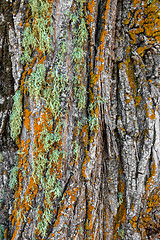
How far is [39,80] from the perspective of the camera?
1.49 meters

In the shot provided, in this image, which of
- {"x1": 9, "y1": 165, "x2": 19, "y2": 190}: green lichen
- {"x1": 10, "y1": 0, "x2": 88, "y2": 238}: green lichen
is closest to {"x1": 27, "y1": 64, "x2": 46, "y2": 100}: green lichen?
{"x1": 10, "y1": 0, "x2": 88, "y2": 238}: green lichen

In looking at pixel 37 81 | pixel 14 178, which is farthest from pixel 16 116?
pixel 14 178

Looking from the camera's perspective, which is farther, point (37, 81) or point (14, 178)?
point (14, 178)

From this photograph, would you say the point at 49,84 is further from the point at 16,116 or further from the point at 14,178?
the point at 14,178

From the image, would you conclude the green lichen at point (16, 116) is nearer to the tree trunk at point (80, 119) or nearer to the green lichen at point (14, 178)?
the tree trunk at point (80, 119)

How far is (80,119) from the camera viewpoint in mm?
1558

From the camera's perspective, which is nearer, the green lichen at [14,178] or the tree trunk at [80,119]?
the tree trunk at [80,119]

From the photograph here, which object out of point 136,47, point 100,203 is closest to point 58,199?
point 100,203

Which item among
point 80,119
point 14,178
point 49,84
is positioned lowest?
point 14,178

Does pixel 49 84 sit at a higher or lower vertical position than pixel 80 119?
higher

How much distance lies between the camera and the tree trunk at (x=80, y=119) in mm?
1466

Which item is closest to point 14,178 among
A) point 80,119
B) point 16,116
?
point 16,116

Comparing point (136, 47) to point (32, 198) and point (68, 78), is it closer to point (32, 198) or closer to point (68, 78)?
point (68, 78)

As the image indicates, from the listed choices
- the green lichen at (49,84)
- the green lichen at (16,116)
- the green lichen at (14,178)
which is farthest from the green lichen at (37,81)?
the green lichen at (14,178)
